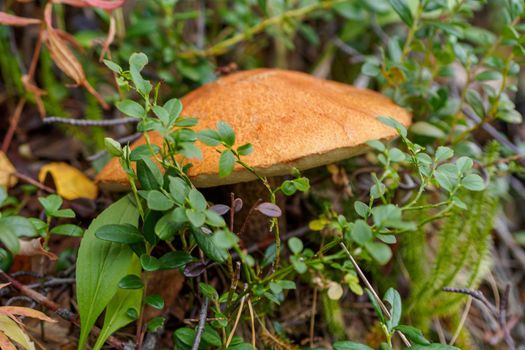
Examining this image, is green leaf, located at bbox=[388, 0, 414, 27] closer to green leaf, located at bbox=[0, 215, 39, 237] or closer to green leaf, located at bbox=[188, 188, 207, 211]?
green leaf, located at bbox=[188, 188, 207, 211]

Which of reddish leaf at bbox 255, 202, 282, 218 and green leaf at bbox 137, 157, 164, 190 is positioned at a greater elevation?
green leaf at bbox 137, 157, 164, 190

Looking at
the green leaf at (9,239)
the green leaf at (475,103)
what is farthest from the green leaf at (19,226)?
the green leaf at (475,103)

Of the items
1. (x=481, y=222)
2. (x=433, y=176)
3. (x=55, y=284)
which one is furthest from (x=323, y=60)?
(x=55, y=284)

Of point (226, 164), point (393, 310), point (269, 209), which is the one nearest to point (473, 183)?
point (393, 310)

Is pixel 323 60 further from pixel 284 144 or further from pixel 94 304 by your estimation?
pixel 94 304

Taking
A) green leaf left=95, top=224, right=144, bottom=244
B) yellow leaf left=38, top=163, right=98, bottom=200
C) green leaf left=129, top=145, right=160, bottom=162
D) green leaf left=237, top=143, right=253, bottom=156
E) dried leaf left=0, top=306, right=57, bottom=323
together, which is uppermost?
green leaf left=237, top=143, right=253, bottom=156

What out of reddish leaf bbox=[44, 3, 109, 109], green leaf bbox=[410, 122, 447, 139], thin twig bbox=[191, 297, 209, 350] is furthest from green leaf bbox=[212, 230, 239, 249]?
green leaf bbox=[410, 122, 447, 139]

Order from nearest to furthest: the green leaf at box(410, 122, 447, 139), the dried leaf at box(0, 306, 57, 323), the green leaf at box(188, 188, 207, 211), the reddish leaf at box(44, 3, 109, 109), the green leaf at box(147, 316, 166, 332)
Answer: the green leaf at box(188, 188, 207, 211), the dried leaf at box(0, 306, 57, 323), the green leaf at box(147, 316, 166, 332), the reddish leaf at box(44, 3, 109, 109), the green leaf at box(410, 122, 447, 139)
